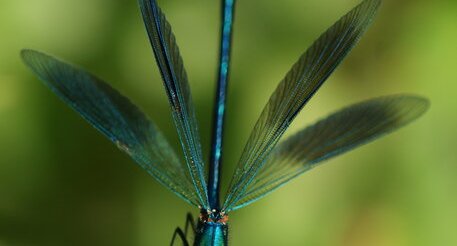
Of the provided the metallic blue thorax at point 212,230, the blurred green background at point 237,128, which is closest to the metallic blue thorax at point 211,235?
the metallic blue thorax at point 212,230

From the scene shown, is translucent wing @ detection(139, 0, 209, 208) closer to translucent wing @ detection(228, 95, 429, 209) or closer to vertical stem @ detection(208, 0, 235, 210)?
vertical stem @ detection(208, 0, 235, 210)

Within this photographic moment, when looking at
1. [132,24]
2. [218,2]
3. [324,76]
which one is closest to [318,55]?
[324,76]

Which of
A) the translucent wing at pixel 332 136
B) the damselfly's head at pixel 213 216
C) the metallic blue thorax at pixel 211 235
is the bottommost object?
the metallic blue thorax at pixel 211 235

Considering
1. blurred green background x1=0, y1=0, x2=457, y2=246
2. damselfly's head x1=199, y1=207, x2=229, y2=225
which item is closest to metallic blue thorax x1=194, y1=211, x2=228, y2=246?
damselfly's head x1=199, y1=207, x2=229, y2=225

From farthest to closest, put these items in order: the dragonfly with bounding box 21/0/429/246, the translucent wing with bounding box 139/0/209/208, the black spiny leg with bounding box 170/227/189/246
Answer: the black spiny leg with bounding box 170/227/189/246, the dragonfly with bounding box 21/0/429/246, the translucent wing with bounding box 139/0/209/208

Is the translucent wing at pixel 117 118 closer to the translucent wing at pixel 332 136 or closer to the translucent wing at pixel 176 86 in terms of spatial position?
the translucent wing at pixel 176 86

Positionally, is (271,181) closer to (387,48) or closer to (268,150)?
(268,150)

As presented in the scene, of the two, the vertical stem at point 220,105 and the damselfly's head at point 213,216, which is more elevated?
the vertical stem at point 220,105

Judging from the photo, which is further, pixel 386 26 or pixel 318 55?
pixel 386 26
